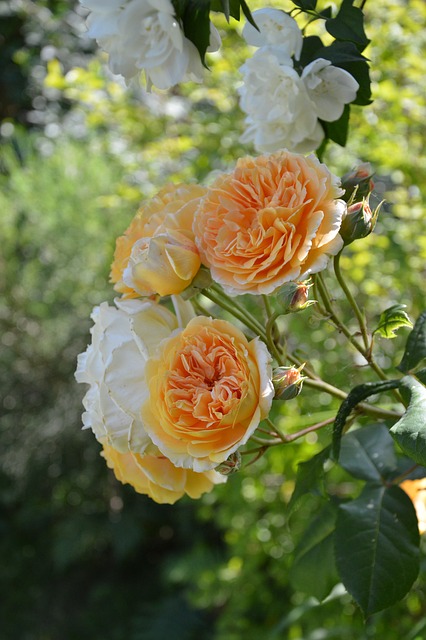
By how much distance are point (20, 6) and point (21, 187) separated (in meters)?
0.66

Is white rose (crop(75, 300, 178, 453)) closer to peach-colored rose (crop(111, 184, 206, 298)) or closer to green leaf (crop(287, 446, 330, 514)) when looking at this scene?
peach-colored rose (crop(111, 184, 206, 298))

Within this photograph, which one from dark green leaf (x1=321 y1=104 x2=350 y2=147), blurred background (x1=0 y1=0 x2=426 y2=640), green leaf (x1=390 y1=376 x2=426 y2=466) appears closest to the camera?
green leaf (x1=390 y1=376 x2=426 y2=466)

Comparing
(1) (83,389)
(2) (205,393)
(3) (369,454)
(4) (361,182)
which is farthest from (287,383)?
(1) (83,389)

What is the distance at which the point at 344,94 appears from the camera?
1.82 feet

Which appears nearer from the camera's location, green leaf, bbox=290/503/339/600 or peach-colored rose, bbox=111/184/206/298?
peach-colored rose, bbox=111/184/206/298

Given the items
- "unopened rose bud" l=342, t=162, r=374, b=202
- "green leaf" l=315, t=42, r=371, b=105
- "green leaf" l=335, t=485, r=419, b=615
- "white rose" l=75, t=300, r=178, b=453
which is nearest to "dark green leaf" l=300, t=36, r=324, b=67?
"green leaf" l=315, t=42, r=371, b=105

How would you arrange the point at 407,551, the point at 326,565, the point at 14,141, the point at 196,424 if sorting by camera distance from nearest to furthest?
1. the point at 196,424
2. the point at 407,551
3. the point at 326,565
4. the point at 14,141

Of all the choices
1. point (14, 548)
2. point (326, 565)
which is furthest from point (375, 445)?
point (14, 548)

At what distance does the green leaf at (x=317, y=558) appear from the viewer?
661 mm

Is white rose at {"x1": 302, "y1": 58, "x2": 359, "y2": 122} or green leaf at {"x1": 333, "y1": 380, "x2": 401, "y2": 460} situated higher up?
white rose at {"x1": 302, "y1": 58, "x2": 359, "y2": 122}

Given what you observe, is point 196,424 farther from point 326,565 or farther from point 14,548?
point 14,548

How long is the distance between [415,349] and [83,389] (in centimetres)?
209

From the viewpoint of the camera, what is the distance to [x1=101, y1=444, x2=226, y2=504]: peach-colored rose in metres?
0.47

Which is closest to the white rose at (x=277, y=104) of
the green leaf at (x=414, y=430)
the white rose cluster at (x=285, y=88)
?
the white rose cluster at (x=285, y=88)
